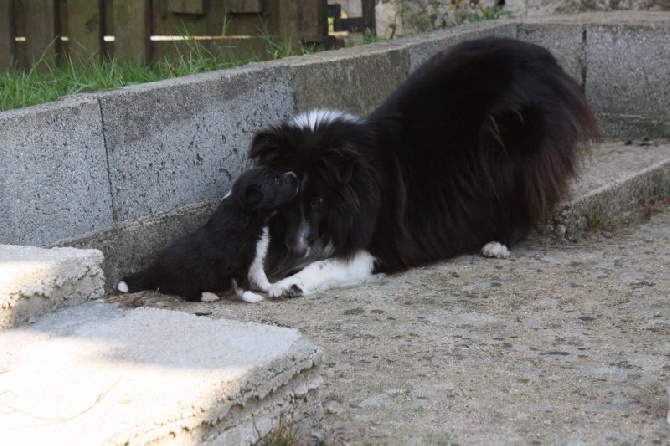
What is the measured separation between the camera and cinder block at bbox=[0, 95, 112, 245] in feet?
15.4

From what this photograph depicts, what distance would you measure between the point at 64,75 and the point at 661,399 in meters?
3.59

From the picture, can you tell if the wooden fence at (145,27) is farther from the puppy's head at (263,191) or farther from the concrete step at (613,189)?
the concrete step at (613,189)

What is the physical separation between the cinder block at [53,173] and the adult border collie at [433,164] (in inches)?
34.7

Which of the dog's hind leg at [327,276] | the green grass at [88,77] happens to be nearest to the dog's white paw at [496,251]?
the dog's hind leg at [327,276]

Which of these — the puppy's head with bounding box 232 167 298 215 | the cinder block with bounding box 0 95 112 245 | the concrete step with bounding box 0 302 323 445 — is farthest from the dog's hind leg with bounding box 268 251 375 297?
the concrete step with bounding box 0 302 323 445

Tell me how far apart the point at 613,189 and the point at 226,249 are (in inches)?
106

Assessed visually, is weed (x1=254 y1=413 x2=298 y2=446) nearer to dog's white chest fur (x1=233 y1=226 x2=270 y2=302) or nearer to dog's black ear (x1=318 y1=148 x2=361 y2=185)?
dog's white chest fur (x1=233 y1=226 x2=270 y2=302)

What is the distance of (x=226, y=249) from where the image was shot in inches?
202

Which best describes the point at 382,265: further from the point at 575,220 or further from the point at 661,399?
the point at 661,399

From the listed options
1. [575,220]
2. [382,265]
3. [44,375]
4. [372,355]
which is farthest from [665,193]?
[44,375]

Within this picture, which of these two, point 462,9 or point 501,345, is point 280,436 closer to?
point 501,345

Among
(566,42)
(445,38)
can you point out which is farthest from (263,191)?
(566,42)

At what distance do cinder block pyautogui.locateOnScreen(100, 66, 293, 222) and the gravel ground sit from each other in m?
0.58

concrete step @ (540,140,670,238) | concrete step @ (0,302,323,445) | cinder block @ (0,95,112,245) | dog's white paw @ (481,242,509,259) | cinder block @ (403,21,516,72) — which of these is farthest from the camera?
cinder block @ (403,21,516,72)
